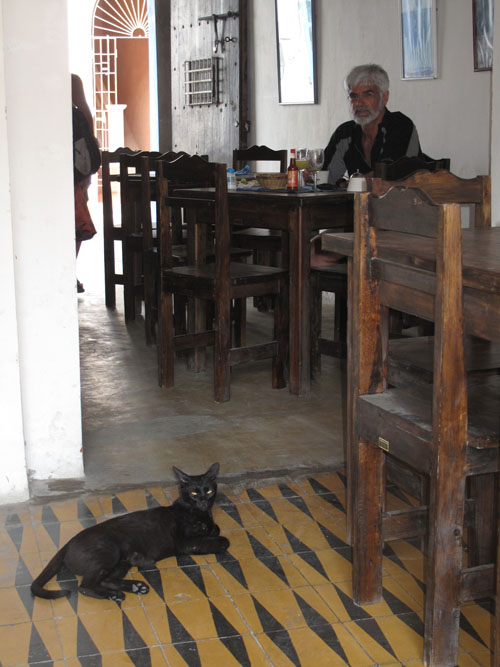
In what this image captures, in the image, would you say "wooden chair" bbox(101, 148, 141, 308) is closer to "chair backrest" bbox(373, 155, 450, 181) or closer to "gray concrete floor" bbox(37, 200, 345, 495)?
"gray concrete floor" bbox(37, 200, 345, 495)

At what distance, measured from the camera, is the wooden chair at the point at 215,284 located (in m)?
4.03

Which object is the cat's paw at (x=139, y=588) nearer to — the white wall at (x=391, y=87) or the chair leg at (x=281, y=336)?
the chair leg at (x=281, y=336)

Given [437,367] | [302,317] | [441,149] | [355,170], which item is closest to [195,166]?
[302,317]

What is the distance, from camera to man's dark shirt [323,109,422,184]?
4.94 meters

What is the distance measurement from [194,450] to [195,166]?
1.45 m

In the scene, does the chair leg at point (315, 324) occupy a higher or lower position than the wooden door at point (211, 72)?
lower

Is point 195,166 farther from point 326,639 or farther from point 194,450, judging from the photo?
point 326,639

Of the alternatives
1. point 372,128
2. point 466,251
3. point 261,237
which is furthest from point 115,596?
point 372,128

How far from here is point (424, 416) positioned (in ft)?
6.68

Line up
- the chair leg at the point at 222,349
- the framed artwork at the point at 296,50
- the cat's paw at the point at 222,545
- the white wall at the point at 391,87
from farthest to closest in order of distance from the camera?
the framed artwork at the point at 296,50 < the white wall at the point at 391,87 < the chair leg at the point at 222,349 < the cat's paw at the point at 222,545

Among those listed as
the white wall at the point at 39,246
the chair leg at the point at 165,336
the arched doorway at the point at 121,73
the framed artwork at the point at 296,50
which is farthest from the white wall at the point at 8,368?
the arched doorway at the point at 121,73

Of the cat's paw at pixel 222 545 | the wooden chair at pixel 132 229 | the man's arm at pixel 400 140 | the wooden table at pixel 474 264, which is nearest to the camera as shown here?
the wooden table at pixel 474 264

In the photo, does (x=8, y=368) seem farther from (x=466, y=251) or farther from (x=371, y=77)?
(x=371, y=77)

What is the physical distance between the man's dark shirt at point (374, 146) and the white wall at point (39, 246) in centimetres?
246
